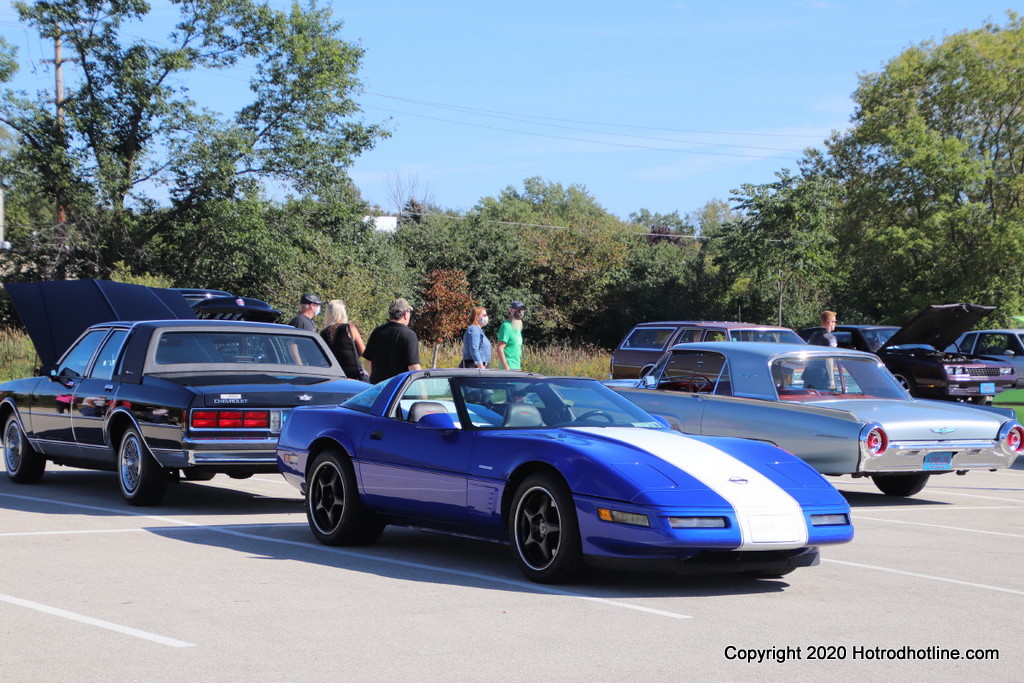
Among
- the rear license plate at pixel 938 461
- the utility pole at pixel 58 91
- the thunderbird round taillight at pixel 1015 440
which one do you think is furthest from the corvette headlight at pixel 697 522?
the utility pole at pixel 58 91

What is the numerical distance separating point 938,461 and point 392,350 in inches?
220

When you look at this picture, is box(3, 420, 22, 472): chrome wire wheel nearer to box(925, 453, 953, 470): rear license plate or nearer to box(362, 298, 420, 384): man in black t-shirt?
box(362, 298, 420, 384): man in black t-shirt

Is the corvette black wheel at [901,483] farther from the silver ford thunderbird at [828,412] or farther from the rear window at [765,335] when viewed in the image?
the rear window at [765,335]

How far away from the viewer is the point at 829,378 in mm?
12078

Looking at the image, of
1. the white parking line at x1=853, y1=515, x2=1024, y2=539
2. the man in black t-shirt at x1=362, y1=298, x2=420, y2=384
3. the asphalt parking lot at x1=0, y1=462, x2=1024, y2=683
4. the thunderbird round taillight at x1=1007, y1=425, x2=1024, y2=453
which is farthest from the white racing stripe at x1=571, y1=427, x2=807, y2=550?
the man in black t-shirt at x1=362, y1=298, x2=420, y2=384

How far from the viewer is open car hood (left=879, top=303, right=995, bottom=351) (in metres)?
19.3

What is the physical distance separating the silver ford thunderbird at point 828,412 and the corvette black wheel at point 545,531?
438 centimetres

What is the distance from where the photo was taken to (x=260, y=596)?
21.5 feet

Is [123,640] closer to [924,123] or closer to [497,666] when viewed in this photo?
[497,666]

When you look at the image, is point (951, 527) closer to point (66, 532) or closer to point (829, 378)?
point (829, 378)

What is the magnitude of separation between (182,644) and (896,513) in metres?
7.47

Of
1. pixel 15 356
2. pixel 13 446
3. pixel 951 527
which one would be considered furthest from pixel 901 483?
pixel 15 356

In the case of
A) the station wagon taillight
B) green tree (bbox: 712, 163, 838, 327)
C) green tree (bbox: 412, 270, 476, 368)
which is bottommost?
A: the station wagon taillight

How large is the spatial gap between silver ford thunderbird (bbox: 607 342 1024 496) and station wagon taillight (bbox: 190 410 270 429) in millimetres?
4139
